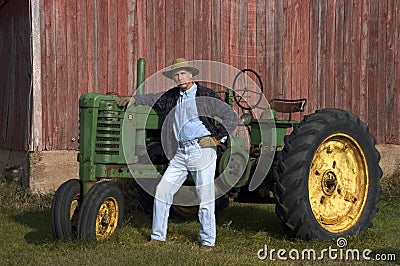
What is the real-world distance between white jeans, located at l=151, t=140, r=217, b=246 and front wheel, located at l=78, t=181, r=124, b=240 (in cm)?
40

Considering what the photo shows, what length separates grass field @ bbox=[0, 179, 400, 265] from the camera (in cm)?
575

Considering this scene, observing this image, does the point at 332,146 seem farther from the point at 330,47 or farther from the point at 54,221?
the point at 330,47

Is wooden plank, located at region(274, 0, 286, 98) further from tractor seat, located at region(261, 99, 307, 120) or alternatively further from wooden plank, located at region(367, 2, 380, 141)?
tractor seat, located at region(261, 99, 307, 120)

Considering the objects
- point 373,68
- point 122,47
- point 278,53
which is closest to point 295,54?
point 278,53

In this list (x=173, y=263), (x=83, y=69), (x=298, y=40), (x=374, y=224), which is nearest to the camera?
(x=173, y=263)

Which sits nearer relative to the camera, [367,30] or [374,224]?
[374,224]

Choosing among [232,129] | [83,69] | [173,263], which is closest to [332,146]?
[232,129]

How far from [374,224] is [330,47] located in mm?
5025

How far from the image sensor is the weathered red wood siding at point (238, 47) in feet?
32.9

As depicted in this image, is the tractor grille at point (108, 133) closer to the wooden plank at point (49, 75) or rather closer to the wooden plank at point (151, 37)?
the wooden plank at point (49, 75)

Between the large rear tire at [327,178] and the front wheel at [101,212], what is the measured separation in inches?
62.0

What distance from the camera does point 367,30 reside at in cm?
1282

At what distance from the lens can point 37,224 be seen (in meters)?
7.98

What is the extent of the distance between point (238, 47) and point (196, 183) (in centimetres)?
535
